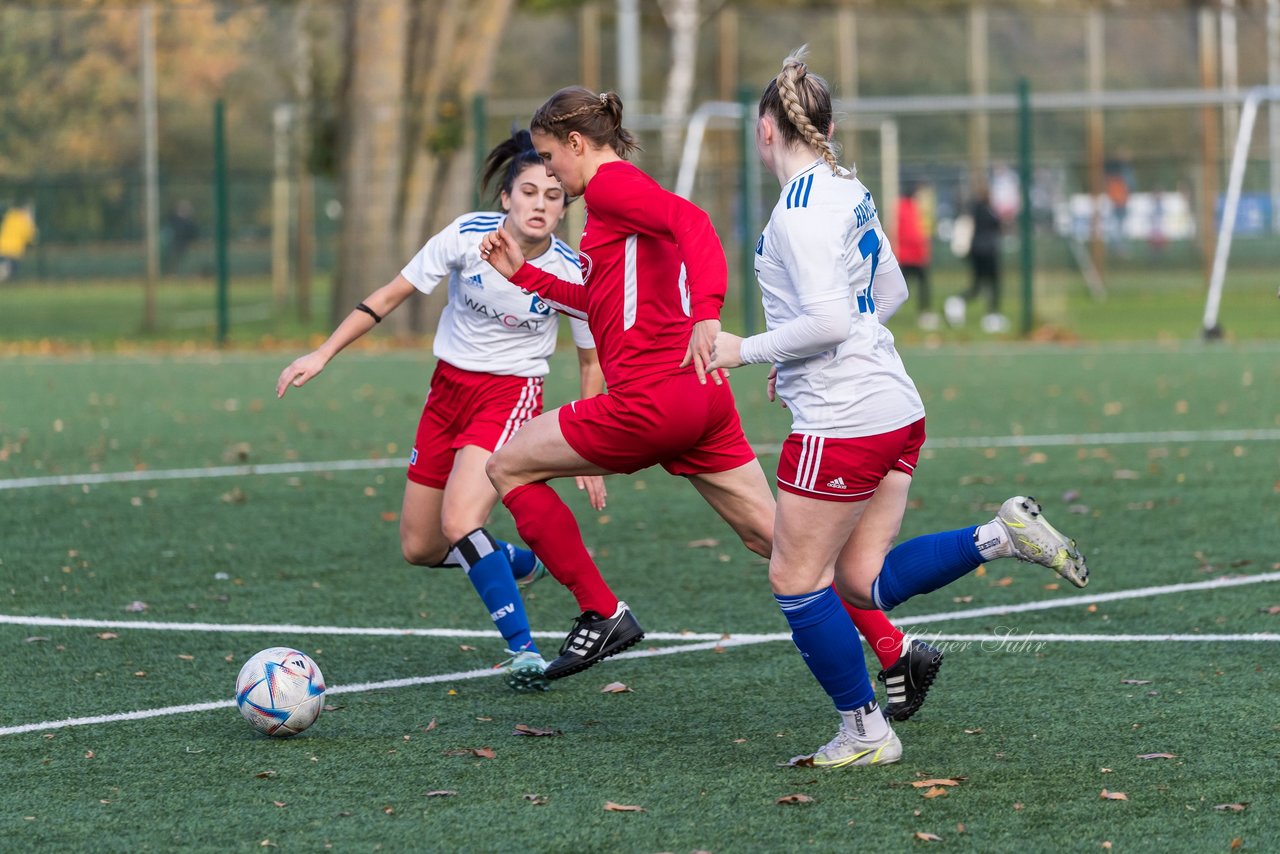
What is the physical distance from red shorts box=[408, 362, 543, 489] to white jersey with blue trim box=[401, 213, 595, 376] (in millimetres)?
49

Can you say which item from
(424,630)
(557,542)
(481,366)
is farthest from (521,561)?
(557,542)

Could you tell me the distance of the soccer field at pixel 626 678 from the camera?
14.3ft

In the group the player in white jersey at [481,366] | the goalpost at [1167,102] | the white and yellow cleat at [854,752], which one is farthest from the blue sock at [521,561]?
the goalpost at [1167,102]

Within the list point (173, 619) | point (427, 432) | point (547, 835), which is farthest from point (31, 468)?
point (547, 835)

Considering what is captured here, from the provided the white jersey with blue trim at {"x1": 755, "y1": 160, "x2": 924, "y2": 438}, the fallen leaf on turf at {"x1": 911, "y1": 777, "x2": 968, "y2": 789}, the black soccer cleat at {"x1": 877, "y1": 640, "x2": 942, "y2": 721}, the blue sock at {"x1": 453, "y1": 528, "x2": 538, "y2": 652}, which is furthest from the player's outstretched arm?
the fallen leaf on turf at {"x1": 911, "y1": 777, "x2": 968, "y2": 789}

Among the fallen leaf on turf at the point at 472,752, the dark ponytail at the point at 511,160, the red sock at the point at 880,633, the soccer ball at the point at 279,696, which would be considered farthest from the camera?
the dark ponytail at the point at 511,160

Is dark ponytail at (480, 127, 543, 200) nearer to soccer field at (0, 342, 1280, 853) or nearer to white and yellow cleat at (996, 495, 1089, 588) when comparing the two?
soccer field at (0, 342, 1280, 853)

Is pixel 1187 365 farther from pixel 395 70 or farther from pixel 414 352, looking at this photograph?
pixel 395 70

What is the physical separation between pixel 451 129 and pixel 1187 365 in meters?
9.66

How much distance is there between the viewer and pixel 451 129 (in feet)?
72.0

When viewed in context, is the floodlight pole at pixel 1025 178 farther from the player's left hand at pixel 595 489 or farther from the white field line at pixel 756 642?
the player's left hand at pixel 595 489

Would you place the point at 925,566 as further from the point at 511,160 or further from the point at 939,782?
the point at 511,160

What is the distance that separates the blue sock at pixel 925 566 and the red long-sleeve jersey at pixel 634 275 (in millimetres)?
880

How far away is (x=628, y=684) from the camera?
19.2 feet
